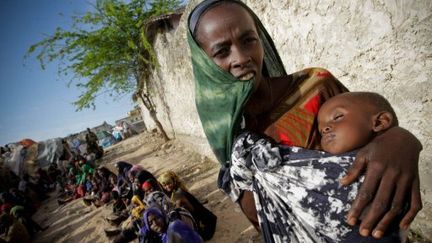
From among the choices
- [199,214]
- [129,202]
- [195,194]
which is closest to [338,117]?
[199,214]

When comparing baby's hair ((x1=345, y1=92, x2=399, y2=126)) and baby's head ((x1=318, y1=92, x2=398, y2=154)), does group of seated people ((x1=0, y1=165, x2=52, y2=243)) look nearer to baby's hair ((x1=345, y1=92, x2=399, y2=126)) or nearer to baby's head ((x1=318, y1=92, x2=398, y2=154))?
baby's head ((x1=318, y1=92, x2=398, y2=154))

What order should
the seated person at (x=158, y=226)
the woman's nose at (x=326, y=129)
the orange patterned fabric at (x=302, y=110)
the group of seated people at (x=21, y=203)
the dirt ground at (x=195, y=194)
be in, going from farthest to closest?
1. the group of seated people at (x=21, y=203)
2. the dirt ground at (x=195, y=194)
3. the seated person at (x=158, y=226)
4. the orange patterned fabric at (x=302, y=110)
5. the woman's nose at (x=326, y=129)

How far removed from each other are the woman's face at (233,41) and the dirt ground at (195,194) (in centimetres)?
300

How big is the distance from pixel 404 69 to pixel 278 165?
1680 mm

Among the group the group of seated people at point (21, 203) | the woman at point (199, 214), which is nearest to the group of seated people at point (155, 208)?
the woman at point (199, 214)

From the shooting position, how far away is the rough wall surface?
1716mm

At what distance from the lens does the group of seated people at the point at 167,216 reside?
120 inches

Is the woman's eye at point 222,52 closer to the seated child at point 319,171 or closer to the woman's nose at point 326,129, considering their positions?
the seated child at point 319,171

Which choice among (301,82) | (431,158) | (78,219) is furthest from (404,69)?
(78,219)

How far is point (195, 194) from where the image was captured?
5.74 metres

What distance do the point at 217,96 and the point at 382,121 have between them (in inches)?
23.6

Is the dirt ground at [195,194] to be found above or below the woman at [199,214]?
below

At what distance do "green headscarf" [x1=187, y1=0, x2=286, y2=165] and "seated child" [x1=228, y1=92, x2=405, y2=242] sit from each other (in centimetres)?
9

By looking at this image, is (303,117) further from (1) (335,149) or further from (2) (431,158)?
(2) (431,158)
